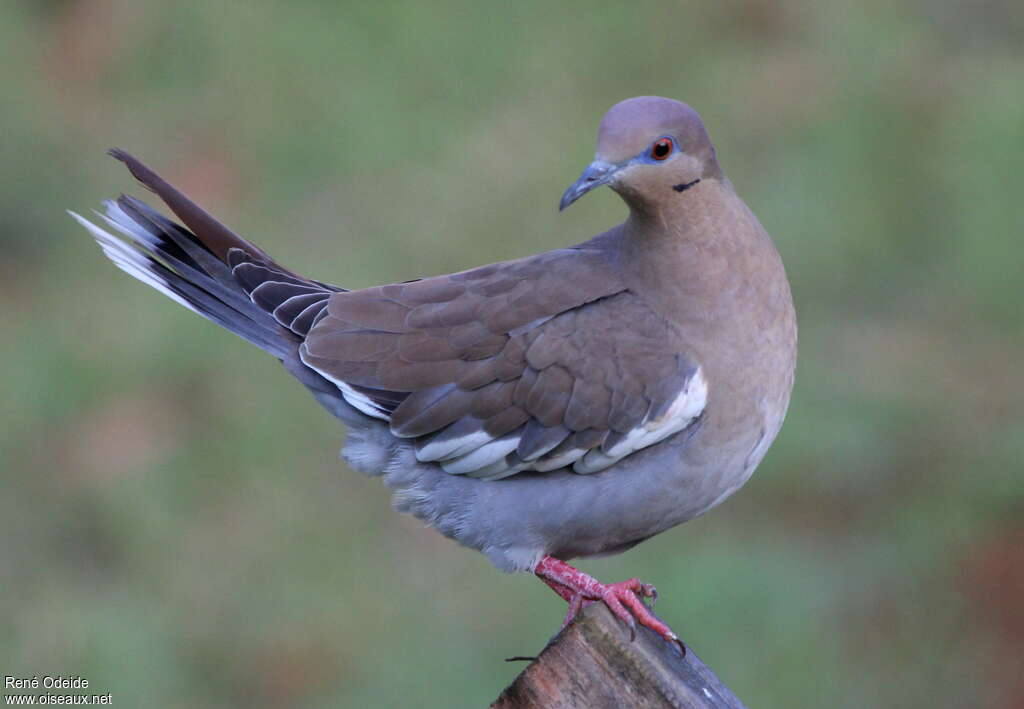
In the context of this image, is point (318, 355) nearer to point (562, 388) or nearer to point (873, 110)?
point (562, 388)

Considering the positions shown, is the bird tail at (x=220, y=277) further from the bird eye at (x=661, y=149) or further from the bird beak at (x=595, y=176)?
the bird eye at (x=661, y=149)

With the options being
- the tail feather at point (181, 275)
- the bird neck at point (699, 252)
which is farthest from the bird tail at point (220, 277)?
the bird neck at point (699, 252)

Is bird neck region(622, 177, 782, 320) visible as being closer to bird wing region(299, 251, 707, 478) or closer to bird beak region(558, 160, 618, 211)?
bird wing region(299, 251, 707, 478)

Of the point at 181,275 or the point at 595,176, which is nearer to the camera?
the point at 595,176

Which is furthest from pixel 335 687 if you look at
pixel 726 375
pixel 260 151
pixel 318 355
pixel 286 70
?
pixel 286 70

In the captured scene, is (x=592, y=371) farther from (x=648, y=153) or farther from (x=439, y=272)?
(x=439, y=272)

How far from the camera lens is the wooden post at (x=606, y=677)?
2.77m

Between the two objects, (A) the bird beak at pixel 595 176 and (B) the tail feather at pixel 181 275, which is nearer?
(A) the bird beak at pixel 595 176

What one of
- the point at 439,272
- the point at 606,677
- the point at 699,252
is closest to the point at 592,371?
the point at 699,252

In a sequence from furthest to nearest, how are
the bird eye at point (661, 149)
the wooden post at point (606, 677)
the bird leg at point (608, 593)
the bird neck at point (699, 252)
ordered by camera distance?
the bird neck at point (699, 252) < the bird eye at point (661, 149) < the bird leg at point (608, 593) < the wooden post at point (606, 677)

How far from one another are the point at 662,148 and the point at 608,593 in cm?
117

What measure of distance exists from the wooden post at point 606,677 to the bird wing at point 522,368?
0.94 metres

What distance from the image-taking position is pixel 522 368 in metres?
3.92

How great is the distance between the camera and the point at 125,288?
775cm
